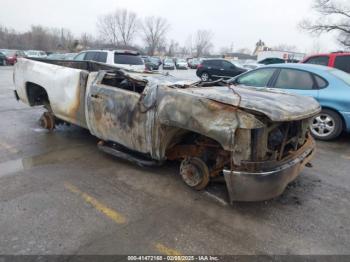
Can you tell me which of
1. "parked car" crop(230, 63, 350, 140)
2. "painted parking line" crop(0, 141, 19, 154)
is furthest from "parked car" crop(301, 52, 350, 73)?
"painted parking line" crop(0, 141, 19, 154)

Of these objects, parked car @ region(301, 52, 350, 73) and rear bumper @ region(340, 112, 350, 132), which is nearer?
rear bumper @ region(340, 112, 350, 132)

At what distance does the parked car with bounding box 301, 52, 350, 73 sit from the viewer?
7684mm

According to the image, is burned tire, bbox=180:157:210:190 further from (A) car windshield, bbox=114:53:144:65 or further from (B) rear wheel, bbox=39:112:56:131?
(A) car windshield, bbox=114:53:144:65

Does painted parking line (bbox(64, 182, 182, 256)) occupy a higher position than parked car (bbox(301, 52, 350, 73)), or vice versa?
parked car (bbox(301, 52, 350, 73))

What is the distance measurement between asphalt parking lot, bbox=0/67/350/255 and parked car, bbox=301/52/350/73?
4.51 m

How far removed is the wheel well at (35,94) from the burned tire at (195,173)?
368 centimetres

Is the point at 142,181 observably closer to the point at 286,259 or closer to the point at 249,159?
the point at 249,159

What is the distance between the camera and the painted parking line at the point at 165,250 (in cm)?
240

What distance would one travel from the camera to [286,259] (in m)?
2.38

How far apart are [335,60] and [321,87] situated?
311cm

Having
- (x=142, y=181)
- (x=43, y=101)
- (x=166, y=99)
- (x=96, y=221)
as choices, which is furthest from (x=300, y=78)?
(x=43, y=101)

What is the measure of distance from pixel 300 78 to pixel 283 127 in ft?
10.0

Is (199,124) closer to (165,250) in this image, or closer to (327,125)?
(165,250)

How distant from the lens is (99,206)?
3070 millimetres
